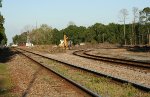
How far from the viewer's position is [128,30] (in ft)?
591

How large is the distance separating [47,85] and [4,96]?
2.98 m

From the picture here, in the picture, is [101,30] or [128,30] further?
[101,30]

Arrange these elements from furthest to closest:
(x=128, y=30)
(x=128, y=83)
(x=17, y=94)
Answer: (x=128, y=30)
(x=128, y=83)
(x=17, y=94)

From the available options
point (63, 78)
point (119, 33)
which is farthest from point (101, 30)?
point (63, 78)

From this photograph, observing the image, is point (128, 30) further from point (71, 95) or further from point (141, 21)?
point (71, 95)

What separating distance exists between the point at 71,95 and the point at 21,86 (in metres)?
3.34

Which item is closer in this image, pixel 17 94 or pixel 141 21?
pixel 17 94

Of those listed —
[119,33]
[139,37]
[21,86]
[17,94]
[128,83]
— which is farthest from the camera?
[119,33]

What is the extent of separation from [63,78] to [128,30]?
6534 inches

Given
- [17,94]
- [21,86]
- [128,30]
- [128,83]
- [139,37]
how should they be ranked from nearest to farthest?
[17,94], [128,83], [21,86], [139,37], [128,30]

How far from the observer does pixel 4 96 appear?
38.9 ft

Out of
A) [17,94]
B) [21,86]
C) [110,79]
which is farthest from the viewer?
[110,79]

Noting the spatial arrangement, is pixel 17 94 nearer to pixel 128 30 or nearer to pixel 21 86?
pixel 21 86

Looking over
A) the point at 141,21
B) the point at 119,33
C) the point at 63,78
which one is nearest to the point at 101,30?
the point at 119,33
